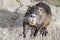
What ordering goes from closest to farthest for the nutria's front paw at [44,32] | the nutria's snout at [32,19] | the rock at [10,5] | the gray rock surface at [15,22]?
the nutria's snout at [32,19] < the gray rock surface at [15,22] < the nutria's front paw at [44,32] < the rock at [10,5]

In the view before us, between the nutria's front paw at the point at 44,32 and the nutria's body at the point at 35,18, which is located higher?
the nutria's body at the point at 35,18

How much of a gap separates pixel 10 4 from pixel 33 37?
4.11 feet

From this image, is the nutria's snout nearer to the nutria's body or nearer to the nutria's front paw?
the nutria's body

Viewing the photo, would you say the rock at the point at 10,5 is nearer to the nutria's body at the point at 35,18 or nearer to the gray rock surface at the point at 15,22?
the gray rock surface at the point at 15,22

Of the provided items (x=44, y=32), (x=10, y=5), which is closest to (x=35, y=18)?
(x=44, y=32)

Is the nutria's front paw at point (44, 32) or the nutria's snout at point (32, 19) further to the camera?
the nutria's front paw at point (44, 32)

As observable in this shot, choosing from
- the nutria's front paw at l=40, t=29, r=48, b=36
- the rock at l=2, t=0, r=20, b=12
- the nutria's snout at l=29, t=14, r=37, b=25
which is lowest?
the nutria's front paw at l=40, t=29, r=48, b=36

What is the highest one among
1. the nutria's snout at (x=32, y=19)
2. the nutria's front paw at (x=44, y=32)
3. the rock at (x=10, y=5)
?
the rock at (x=10, y=5)

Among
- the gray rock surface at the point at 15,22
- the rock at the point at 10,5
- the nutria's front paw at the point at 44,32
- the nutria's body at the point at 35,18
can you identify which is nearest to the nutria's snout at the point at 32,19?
the nutria's body at the point at 35,18

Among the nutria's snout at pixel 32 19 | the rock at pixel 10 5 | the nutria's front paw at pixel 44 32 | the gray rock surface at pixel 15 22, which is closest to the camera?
the nutria's snout at pixel 32 19

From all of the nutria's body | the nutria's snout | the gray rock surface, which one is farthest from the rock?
the nutria's snout

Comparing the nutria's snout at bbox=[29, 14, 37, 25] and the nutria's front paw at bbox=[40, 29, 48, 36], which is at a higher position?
the nutria's snout at bbox=[29, 14, 37, 25]

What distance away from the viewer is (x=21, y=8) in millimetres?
5898

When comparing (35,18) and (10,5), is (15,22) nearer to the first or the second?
(10,5)
